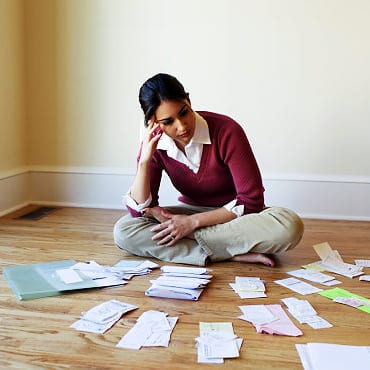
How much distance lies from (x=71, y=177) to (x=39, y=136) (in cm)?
33

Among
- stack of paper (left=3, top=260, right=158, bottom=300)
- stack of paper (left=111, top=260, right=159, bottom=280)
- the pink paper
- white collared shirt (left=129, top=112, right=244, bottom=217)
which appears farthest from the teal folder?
the pink paper

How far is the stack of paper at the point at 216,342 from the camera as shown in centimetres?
126

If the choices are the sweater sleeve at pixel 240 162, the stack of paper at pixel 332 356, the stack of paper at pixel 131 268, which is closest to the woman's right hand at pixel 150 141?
the sweater sleeve at pixel 240 162

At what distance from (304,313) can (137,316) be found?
1.65ft

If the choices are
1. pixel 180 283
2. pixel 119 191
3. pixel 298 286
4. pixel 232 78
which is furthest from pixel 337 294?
pixel 119 191

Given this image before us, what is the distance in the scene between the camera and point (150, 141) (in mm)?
1916

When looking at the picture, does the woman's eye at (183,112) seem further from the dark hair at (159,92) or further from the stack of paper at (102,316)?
the stack of paper at (102,316)

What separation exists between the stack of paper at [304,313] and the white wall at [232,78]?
4.34ft

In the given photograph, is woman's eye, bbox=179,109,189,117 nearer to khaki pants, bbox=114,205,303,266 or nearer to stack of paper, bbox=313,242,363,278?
khaki pants, bbox=114,205,303,266

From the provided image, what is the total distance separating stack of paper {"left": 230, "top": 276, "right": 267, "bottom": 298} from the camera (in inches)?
65.8

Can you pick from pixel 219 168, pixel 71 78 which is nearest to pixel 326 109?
pixel 219 168

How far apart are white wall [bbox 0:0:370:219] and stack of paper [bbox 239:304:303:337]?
1393mm

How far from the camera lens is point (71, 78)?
9.87 ft

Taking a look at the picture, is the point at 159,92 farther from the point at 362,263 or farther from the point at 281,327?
the point at 362,263
